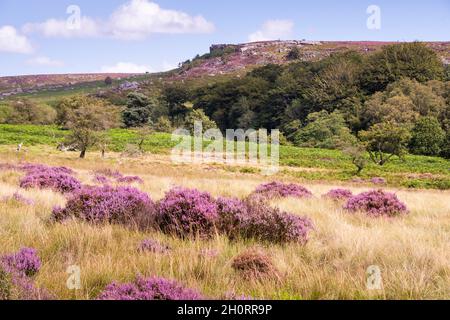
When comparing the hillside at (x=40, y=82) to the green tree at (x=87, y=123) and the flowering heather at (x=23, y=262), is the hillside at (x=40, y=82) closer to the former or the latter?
the green tree at (x=87, y=123)

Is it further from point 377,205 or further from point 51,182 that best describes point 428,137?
point 51,182

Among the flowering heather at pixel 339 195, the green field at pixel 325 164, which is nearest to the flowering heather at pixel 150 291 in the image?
the flowering heather at pixel 339 195

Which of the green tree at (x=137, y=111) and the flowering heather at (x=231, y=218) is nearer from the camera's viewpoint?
the flowering heather at (x=231, y=218)

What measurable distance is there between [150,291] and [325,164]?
39.5 meters

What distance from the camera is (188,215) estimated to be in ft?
19.7

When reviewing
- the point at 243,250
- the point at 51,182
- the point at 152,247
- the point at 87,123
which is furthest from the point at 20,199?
the point at 87,123

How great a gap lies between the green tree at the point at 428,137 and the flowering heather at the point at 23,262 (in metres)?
54.5

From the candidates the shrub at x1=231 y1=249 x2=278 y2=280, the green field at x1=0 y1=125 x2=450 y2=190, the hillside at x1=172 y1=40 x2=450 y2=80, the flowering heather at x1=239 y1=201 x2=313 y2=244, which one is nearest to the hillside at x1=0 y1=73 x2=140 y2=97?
the hillside at x1=172 y1=40 x2=450 y2=80

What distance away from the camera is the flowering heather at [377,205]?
8.90 meters

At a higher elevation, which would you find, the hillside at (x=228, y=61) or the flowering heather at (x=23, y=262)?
the hillside at (x=228, y=61)

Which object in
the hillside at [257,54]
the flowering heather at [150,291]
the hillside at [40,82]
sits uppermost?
the hillside at [257,54]

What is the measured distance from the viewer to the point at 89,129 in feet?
109

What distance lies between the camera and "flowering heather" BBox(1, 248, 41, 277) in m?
3.81
